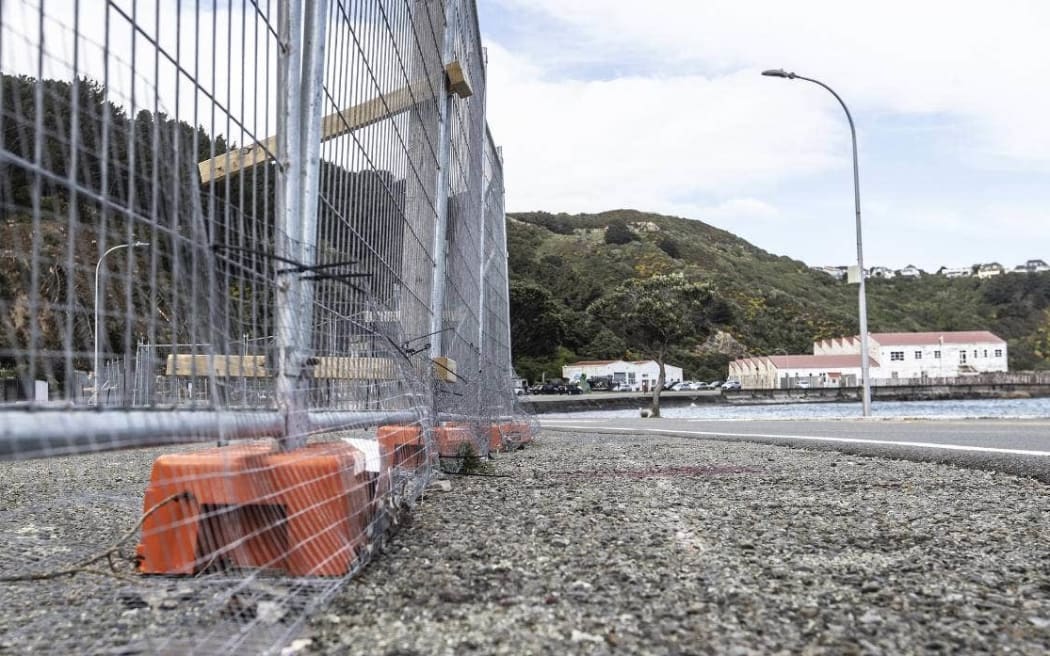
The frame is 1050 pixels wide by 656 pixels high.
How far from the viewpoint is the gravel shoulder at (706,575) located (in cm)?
202

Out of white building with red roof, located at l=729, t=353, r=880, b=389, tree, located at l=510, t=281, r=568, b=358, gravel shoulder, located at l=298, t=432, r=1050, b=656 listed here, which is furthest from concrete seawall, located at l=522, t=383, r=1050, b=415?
gravel shoulder, located at l=298, t=432, r=1050, b=656

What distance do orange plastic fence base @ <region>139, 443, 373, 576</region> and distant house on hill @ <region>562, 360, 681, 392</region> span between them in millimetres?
79142

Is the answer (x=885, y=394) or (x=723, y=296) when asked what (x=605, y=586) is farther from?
(x=723, y=296)

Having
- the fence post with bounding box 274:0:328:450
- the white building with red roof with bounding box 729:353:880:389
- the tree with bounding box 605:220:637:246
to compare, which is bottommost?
the white building with red roof with bounding box 729:353:880:389

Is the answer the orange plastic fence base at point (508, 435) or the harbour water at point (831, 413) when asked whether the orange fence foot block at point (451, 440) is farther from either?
the harbour water at point (831, 413)

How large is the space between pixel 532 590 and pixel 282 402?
3.06 ft

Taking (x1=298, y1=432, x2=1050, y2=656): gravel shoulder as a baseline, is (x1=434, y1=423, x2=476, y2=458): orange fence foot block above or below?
above

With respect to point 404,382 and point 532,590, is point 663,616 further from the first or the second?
point 404,382

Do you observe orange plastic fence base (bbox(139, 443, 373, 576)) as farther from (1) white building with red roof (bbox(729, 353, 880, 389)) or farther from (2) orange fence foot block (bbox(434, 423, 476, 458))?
(1) white building with red roof (bbox(729, 353, 880, 389))

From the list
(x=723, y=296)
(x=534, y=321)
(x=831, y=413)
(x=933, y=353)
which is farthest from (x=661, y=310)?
(x=723, y=296)

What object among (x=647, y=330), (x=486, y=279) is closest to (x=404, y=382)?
(x=486, y=279)

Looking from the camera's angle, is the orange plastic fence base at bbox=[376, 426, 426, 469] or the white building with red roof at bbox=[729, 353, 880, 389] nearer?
the orange plastic fence base at bbox=[376, 426, 426, 469]

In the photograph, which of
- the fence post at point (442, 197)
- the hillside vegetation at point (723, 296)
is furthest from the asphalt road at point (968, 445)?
the hillside vegetation at point (723, 296)

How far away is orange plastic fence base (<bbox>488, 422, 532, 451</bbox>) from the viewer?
8219 mm
